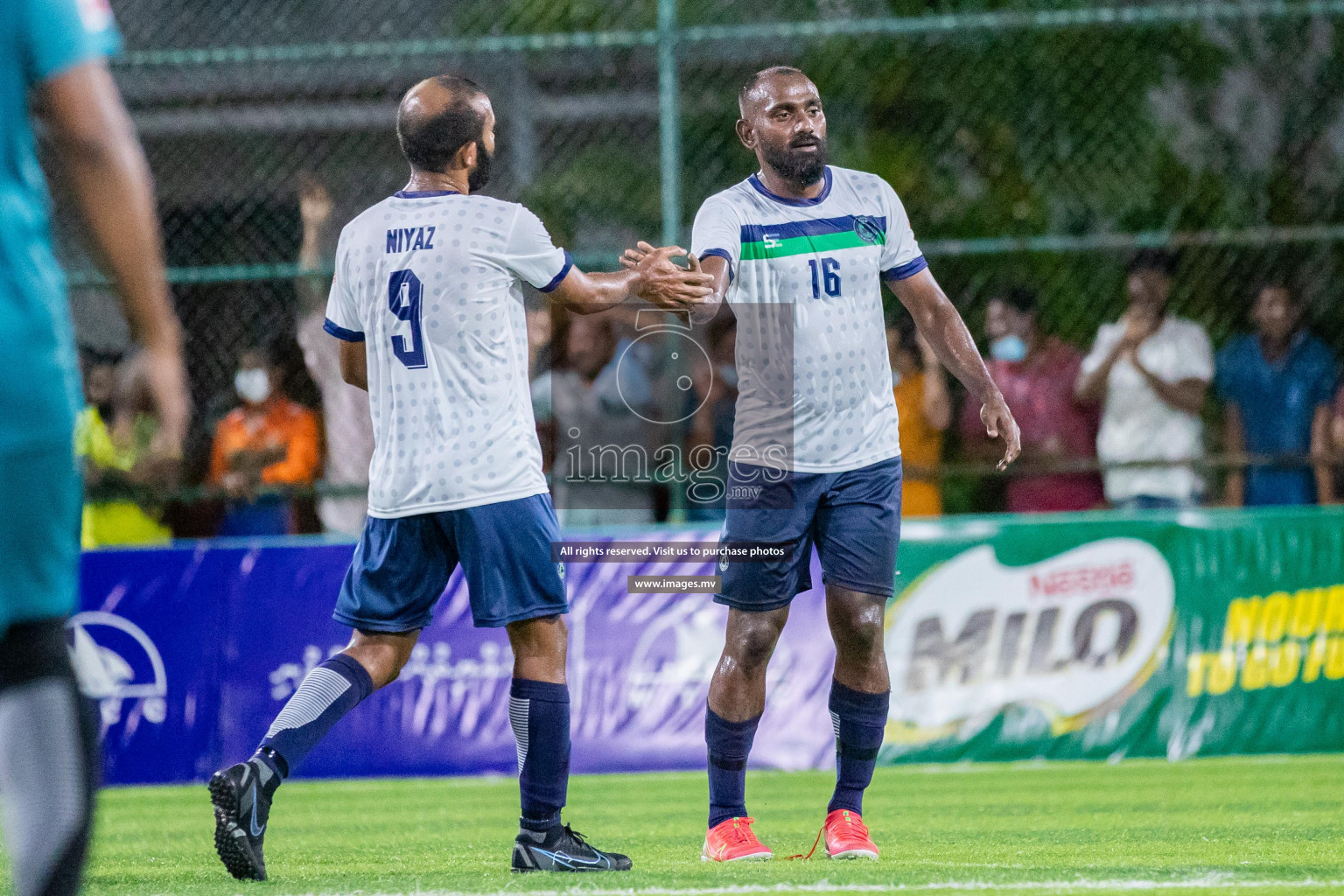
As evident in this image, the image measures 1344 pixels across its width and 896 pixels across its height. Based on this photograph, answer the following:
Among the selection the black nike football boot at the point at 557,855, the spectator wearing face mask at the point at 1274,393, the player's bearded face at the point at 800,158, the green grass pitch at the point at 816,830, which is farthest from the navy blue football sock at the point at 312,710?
the spectator wearing face mask at the point at 1274,393

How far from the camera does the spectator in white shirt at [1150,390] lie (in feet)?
29.1

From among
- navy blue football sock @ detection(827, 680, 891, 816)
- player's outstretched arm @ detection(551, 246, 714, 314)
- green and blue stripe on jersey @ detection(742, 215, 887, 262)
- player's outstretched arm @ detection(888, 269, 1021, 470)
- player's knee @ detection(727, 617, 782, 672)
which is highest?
green and blue stripe on jersey @ detection(742, 215, 887, 262)

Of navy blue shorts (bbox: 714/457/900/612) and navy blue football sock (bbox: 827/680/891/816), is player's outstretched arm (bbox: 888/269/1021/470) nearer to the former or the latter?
navy blue shorts (bbox: 714/457/900/612)

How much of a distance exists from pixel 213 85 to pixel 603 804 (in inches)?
209

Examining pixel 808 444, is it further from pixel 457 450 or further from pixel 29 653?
pixel 29 653

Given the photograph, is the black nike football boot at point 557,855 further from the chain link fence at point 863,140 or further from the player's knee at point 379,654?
the chain link fence at point 863,140

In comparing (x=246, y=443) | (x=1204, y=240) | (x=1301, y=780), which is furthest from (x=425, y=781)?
(x=1204, y=240)

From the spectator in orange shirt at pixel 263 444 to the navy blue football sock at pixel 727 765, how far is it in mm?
4587

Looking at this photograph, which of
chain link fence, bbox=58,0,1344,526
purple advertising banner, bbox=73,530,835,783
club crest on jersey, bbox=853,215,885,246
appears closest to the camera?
club crest on jersey, bbox=853,215,885,246

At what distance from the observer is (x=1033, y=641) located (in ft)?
27.5

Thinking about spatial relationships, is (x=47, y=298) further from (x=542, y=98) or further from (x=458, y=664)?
(x=542, y=98)

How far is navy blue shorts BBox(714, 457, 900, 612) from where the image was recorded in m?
5.01

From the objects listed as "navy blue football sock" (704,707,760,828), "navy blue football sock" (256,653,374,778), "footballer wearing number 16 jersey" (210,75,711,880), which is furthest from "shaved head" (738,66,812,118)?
"navy blue football sock" (256,653,374,778)

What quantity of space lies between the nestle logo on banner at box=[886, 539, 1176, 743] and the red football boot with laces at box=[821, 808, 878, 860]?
3.41 m
